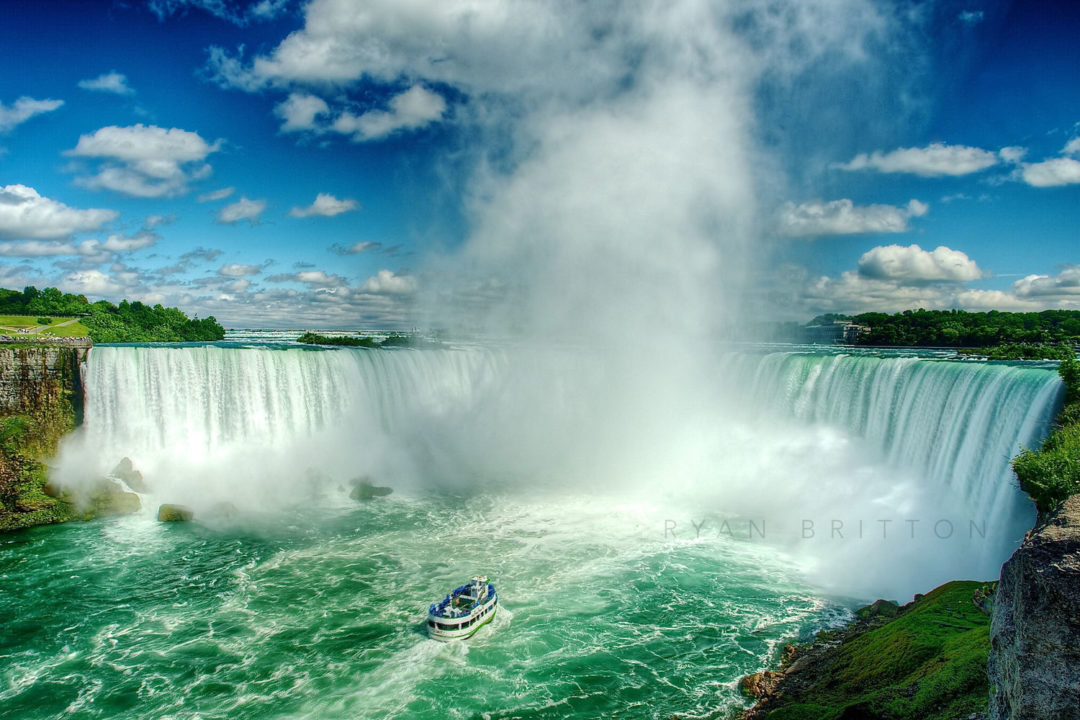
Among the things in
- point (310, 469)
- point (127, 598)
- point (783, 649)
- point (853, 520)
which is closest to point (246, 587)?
point (127, 598)

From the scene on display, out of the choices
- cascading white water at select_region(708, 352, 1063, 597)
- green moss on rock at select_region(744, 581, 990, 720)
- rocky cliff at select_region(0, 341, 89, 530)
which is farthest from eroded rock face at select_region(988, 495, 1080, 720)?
rocky cliff at select_region(0, 341, 89, 530)

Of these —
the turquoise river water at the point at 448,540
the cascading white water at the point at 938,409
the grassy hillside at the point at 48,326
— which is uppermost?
the grassy hillside at the point at 48,326

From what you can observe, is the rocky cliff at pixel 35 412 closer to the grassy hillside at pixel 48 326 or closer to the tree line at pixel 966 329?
the grassy hillside at pixel 48 326

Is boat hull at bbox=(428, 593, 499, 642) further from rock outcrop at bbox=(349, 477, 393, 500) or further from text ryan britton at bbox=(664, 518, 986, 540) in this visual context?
rock outcrop at bbox=(349, 477, 393, 500)

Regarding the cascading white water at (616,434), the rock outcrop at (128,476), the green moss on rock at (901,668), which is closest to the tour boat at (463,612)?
the green moss on rock at (901,668)

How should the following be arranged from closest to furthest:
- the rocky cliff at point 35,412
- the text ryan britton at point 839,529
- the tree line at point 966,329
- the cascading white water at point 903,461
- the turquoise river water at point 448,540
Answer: the turquoise river water at point 448,540
the cascading white water at point 903,461
the text ryan britton at point 839,529
the rocky cliff at point 35,412
the tree line at point 966,329

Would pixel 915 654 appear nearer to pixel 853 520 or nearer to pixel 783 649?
pixel 783 649
